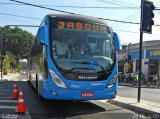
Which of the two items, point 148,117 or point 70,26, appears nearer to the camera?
point 148,117

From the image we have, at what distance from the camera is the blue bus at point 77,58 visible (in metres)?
12.5

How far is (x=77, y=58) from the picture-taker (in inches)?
502

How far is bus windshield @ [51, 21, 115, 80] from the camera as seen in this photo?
41.4 ft

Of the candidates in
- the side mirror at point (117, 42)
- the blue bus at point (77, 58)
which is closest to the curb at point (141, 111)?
the blue bus at point (77, 58)

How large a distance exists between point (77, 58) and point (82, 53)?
29 centimetres

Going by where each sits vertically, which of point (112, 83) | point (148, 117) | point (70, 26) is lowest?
point (148, 117)

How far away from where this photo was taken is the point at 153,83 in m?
44.0

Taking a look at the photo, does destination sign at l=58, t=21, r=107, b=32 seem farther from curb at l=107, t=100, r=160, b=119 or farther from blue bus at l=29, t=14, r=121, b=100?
curb at l=107, t=100, r=160, b=119

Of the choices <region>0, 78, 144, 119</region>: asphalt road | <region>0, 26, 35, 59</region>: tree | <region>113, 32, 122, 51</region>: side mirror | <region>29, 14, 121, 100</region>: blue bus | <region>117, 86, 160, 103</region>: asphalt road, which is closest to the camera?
<region>0, 78, 144, 119</region>: asphalt road

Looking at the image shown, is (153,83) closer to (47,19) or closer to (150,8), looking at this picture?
(150,8)

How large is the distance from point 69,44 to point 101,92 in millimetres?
2008

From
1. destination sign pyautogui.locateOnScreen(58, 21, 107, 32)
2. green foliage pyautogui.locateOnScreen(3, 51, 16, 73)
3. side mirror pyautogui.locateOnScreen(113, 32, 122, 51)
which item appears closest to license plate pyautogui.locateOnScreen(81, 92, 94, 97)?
side mirror pyautogui.locateOnScreen(113, 32, 122, 51)

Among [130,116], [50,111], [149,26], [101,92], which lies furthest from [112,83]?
[149,26]

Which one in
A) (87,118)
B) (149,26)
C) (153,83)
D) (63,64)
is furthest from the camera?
(153,83)
